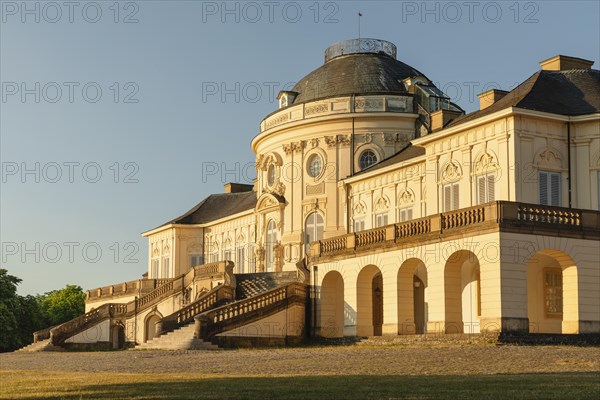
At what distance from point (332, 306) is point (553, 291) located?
1003cm

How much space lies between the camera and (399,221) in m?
46.8

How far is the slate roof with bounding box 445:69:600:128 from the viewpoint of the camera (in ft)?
123

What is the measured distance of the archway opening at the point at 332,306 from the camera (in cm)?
4175

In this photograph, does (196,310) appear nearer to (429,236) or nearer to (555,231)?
(429,236)

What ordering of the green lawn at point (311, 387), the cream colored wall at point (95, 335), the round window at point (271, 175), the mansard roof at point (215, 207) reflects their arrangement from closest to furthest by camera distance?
1. the green lawn at point (311, 387)
2. the cream colored wall at point (95, 335)
3. the round window at point (271, 175)
4. the mansard roof at point (215, 207)

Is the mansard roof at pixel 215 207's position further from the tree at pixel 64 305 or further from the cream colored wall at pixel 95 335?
the cream colored wall at pixel 95 335

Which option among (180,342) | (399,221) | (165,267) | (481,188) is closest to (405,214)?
(399,221)

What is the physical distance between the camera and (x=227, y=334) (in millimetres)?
38781

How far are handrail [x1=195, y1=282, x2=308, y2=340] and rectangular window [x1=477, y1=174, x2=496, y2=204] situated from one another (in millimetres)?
9043

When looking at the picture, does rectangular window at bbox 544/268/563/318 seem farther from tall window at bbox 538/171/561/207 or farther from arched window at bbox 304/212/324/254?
arched window at bbox 304/212/324/254

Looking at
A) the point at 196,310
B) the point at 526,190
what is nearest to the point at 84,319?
the point at 196,310

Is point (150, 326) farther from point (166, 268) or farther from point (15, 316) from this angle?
point (166, 268)

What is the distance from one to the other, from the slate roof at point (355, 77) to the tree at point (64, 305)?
3805cm

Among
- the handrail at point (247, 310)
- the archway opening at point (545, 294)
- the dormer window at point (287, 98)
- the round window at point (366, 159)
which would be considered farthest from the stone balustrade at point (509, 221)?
the dormer window at point (287, 98)
